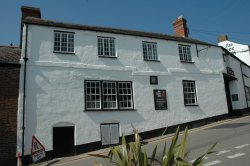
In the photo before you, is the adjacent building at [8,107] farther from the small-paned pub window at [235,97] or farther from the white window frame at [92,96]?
the small-paned pub window at [235,97]

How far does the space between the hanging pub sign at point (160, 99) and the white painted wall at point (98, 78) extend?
0.27 m

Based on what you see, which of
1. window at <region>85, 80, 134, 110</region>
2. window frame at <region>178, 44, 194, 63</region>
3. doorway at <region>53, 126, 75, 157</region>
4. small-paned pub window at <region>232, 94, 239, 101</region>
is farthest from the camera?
small-paned pub window at <region>232, 94, 239, 101</region>

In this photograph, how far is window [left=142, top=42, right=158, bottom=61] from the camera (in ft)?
57.7

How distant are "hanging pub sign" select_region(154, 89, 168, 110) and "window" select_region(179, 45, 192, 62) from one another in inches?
141

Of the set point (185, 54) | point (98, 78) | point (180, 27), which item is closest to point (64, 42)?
point (98, 78)

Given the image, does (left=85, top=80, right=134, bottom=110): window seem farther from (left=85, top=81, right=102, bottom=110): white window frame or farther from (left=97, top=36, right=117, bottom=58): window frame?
(left=97, top=36, right=117, bottom=58): window frame

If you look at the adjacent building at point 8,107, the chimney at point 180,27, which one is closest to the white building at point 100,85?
the adjacent building at point 8,107

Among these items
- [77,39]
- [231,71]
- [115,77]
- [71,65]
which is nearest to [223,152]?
[115,77]

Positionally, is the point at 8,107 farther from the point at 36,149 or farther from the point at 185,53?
the point at 185,53

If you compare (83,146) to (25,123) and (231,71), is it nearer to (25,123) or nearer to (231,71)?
(25,123)

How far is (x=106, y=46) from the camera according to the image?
1623cm

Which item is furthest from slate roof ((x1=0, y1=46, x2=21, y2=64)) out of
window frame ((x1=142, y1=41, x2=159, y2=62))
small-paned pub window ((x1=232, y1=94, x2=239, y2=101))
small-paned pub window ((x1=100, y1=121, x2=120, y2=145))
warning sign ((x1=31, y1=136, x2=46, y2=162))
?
small-paned pub window ((x1=232, y1=94, x2=239, y2=101))

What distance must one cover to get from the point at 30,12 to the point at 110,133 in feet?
30.8

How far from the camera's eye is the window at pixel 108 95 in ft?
48.6
